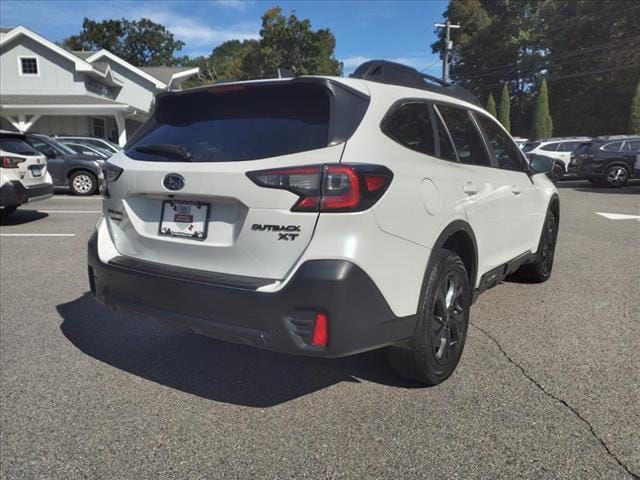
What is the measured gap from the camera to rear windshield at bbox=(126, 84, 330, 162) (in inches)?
104

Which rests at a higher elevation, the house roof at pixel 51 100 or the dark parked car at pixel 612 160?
the house roof at pixel 51 100

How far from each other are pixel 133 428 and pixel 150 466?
0.38 m

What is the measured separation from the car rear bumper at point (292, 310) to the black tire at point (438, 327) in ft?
0.53

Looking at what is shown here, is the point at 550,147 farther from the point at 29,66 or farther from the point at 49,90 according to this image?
the point at 29,66

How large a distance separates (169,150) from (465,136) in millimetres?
2032

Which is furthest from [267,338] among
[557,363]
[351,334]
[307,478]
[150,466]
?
[557,363]

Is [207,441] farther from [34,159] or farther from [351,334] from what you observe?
[34,159]

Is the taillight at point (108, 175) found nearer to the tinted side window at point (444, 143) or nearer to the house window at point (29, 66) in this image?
the tinted side window at point (444, 143)

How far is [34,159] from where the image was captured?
9.66 m

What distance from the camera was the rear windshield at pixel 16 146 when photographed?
918 cm

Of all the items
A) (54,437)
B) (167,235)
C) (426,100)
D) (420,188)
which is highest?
(426,100)

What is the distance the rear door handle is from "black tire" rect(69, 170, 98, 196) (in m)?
13.3

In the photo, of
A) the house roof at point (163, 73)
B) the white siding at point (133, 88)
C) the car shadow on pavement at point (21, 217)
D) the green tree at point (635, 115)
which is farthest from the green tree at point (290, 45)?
the car shadow on pavement at point (21, 217)

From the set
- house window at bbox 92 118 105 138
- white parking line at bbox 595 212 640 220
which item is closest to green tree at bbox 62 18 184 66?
house window at bbox 92 118 105 138
